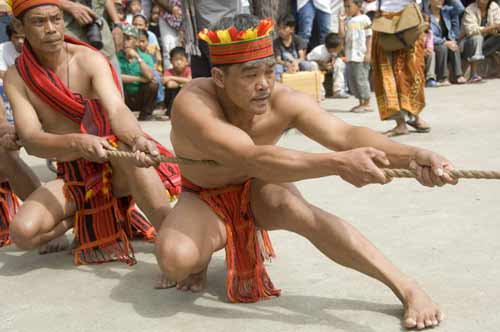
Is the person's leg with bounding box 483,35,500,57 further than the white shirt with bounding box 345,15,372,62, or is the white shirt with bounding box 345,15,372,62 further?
the person's leg with bounding box 483,35,500,57

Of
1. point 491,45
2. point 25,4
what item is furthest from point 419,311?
point 491,45

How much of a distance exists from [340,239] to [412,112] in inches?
145

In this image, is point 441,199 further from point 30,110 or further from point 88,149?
point 30,110

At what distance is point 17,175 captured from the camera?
3.76m

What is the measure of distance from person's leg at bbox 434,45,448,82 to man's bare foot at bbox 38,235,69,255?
8.20m

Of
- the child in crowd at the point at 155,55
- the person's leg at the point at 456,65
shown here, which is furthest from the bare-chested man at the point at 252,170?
the person's leg at the point at 456,65

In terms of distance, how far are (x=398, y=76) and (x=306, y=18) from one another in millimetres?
4501

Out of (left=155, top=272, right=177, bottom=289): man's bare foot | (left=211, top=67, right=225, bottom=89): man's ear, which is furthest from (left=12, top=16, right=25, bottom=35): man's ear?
(left=155, top=272, right=177, bottom=289): man's bare foot

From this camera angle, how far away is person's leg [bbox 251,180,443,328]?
2.39m

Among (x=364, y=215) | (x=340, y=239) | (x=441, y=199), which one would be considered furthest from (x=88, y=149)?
(x=441, y=199)

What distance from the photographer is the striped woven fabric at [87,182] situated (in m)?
3.40

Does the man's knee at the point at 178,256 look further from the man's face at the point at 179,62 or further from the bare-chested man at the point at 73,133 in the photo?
the man's face at the point at 179,62

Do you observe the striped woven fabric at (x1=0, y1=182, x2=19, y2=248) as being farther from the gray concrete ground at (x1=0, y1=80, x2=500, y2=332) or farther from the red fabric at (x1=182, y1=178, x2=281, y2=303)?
the red fabric at (x1=182, y1=178, x2=281, y2=303)

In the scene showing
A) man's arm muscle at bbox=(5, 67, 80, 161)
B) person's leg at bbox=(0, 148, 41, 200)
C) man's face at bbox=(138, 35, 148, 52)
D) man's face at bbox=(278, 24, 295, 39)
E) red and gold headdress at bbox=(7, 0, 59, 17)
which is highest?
red and gold headdress at bbox=(7, 0, 59, 17)
